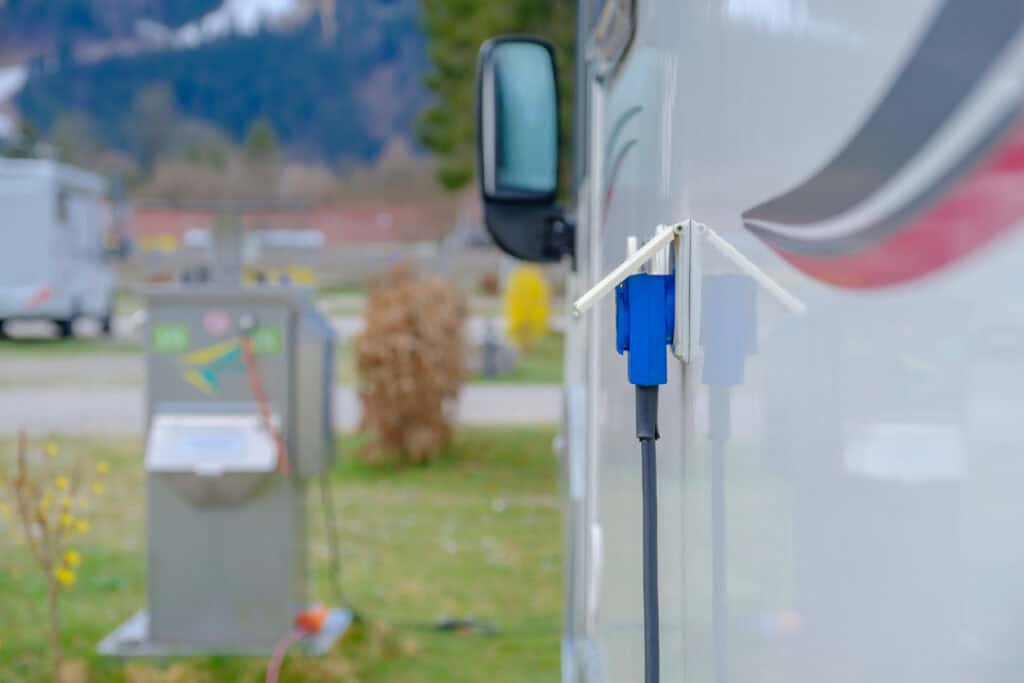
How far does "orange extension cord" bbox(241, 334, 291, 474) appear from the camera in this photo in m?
4.86

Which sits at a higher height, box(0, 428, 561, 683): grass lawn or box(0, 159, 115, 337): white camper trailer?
box(0, 159, 115, 337): white camper trailer

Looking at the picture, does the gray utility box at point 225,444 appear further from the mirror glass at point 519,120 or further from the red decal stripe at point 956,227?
the red decal stripe at point 956,227

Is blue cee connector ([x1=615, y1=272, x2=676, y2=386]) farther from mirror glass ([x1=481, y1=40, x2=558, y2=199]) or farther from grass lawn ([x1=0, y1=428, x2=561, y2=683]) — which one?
grass lawn ([x1=0, y1=428, x2=561, y2=683])

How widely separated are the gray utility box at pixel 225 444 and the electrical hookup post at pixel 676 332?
3634 millimetres

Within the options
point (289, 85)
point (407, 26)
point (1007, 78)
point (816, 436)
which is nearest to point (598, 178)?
point (816, 436)

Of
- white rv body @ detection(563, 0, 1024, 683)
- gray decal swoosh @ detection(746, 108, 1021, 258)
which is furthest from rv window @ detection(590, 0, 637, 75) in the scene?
gray decal swoosh @ detection(746, 108, 1021, 258)

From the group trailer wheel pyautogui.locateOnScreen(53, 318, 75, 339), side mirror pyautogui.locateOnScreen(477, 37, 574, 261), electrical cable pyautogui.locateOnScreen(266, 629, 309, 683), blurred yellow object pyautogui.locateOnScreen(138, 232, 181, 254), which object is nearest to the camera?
side mirror pyautogui.locateOnScreen(477, 37, 574, 261)

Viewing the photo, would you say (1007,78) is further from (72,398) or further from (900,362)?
(72,398)

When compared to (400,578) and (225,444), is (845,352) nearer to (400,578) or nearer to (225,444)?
(225,444)

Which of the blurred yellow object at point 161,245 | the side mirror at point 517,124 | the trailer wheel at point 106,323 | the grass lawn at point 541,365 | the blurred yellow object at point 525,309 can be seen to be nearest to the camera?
the side mirror at point 517,124

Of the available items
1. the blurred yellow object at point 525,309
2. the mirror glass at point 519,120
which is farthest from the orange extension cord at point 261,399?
the blurred yellow object at point 525,309

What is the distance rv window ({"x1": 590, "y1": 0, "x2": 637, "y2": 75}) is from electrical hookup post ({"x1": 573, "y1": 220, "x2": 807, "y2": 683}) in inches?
19.4

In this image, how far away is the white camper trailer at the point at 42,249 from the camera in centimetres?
1792

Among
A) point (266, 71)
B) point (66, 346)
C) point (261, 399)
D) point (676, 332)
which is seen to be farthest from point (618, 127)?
point (266, 71)
